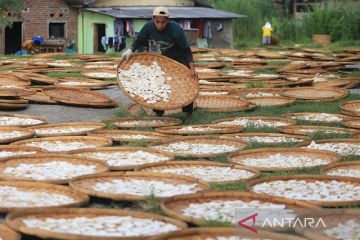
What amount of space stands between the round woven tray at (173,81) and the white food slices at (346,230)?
12.5ft

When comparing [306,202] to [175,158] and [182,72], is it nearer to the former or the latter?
[175,158]

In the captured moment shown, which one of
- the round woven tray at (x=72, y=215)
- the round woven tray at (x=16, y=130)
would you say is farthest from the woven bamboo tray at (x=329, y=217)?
the round woven tray at (x=16, y=130)

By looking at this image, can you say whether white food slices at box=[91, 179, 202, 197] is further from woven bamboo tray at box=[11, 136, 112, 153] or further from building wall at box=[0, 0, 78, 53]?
building wall at box=[0, 0, 78, 53]

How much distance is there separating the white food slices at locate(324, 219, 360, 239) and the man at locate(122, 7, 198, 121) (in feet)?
13.0

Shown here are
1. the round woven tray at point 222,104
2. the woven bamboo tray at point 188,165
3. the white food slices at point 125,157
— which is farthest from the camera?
the round woven tray at point 222,104

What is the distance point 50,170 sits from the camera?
4.99 meters

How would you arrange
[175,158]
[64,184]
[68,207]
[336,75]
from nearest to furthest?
[68,207]
[64,184]
[175,158]
[336,75]

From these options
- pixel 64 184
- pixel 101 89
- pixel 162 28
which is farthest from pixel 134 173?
pixel 101 89

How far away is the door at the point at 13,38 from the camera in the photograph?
28.1 m

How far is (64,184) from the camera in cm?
469

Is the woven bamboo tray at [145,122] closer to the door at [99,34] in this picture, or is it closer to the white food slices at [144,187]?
the white food slices at [144,187]

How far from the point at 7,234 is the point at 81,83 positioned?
6878mm

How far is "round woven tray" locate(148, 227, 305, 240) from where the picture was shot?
11.2 ft

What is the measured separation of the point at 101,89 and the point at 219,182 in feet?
19.4
